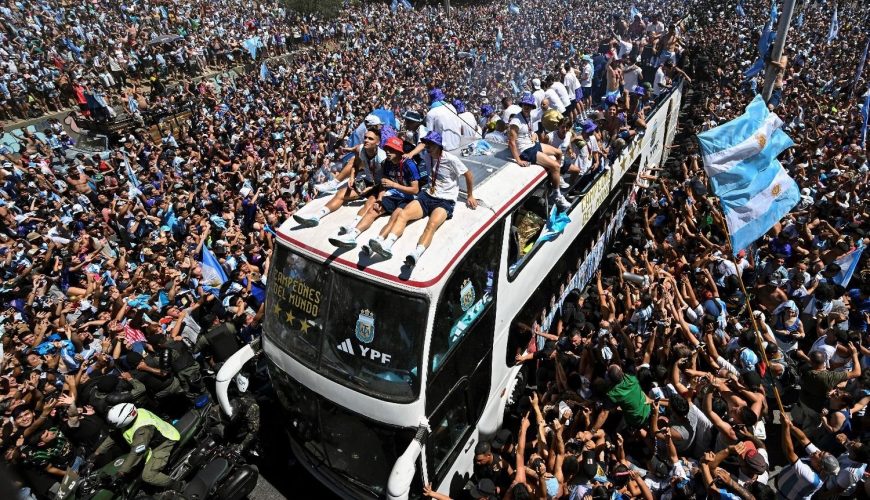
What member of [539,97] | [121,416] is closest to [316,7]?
[539,97]

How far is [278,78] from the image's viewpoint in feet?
65.4

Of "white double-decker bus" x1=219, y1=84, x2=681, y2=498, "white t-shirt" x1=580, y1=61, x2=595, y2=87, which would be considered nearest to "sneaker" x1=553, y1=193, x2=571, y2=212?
"white double-decker bus" x1=219, y1=84, x2=681, y2=498

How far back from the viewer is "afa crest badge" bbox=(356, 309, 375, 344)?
13.8 feet

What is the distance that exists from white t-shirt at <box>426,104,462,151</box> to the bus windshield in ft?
11.7

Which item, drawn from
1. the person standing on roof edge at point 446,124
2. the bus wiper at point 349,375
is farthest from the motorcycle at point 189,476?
the person standing on roof edge at point 446,124

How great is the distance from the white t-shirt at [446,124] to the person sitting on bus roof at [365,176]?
1.84 meters

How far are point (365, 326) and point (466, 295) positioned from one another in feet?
3.20

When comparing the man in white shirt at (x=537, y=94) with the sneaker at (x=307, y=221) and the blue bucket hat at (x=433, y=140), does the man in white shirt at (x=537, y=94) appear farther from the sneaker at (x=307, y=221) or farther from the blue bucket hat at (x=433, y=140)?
the sneaker at (x=307, y=221)

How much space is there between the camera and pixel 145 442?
4.88m

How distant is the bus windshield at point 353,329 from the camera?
412 cm

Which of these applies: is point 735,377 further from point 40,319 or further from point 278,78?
point 278,78

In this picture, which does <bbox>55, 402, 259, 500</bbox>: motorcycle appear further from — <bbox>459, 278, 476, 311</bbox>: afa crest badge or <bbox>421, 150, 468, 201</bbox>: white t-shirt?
<bbox>421, 150, 468, 201</bbox>: white t-shirt

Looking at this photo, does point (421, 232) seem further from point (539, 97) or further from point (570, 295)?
point (539, 97)

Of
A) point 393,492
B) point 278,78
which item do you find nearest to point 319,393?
point 393,492
